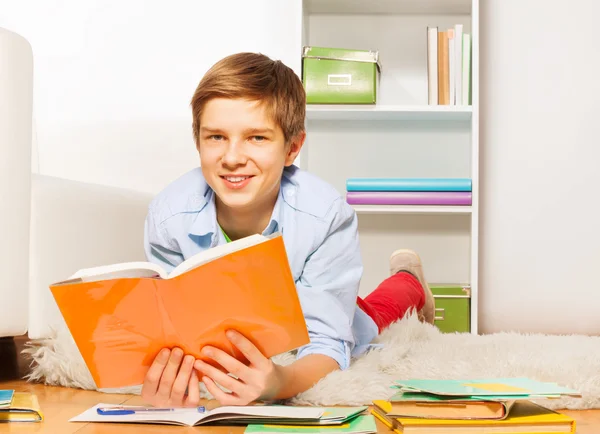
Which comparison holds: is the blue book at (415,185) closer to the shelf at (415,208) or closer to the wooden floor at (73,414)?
the shelf at (415,208)

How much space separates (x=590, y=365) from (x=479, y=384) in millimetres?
455

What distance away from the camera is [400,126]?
2887 millimetres

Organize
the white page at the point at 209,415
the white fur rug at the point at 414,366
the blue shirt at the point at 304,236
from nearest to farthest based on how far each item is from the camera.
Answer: the white page at the point at 209,415 → the white fur rug at the point at 414,366 → the blue shirt at the point at 304,236

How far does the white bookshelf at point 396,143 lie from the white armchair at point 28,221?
51.8 inches

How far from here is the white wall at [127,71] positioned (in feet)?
9.43

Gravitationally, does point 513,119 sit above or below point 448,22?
below

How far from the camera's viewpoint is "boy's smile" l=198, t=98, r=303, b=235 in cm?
133

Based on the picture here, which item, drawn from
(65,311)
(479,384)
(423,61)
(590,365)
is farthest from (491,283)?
(65,311)

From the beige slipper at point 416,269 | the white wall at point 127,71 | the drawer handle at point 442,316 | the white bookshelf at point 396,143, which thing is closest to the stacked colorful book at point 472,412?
the beige slipper at point 416,269

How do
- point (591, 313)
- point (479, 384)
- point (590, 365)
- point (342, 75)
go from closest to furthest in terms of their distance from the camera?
1. point (479, 384)
2. point (590, 365)
3. point (342, 75)
4. point (591, 313)

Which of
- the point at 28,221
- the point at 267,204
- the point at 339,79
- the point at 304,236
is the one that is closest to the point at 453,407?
the point at 304,236

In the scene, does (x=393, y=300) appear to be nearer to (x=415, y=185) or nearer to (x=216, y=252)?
(x=415, y=185)

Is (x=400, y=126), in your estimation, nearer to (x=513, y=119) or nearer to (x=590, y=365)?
(x=513, y=119)

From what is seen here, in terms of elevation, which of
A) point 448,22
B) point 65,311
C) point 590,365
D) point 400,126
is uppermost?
point 448,22
